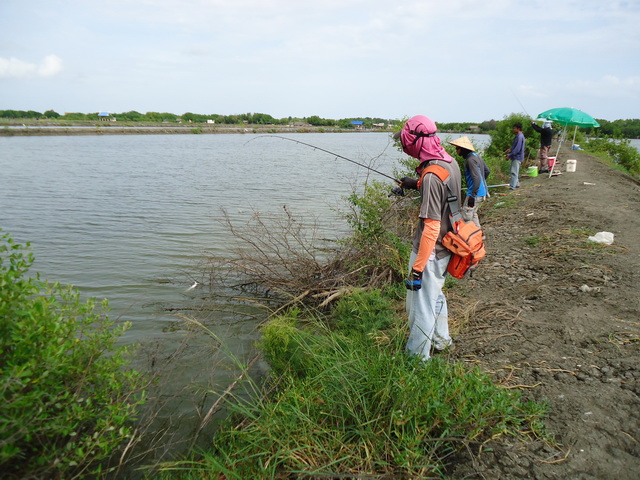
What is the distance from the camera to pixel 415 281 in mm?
3230

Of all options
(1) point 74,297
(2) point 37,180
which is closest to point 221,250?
(1) point 74,297

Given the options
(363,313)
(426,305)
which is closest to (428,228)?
(426,305)

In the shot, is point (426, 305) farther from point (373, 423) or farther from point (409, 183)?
point (409, 183)

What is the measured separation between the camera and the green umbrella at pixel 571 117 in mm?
10852

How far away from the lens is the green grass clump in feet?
8.23

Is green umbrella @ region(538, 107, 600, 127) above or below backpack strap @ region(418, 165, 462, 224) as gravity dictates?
above

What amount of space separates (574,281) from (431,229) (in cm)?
298

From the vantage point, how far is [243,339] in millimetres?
5281

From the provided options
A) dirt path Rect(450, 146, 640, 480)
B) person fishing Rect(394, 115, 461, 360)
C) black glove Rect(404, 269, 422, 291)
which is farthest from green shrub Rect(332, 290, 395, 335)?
black glove Rect(404, 269, 422, 291)

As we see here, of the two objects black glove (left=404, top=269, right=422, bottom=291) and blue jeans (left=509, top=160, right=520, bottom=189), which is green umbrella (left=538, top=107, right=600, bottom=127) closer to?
blue jeans (left=509, top=160, right=520, bottom=189)

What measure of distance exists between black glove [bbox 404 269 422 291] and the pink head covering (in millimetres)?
967

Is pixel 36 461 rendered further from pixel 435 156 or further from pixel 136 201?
pixel 136 201

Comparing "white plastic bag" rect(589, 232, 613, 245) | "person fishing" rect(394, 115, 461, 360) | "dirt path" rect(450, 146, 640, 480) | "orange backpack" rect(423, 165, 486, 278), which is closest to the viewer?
"dirt path" rect(450, 146, 640, 480)

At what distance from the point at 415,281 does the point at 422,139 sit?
1198 mm
